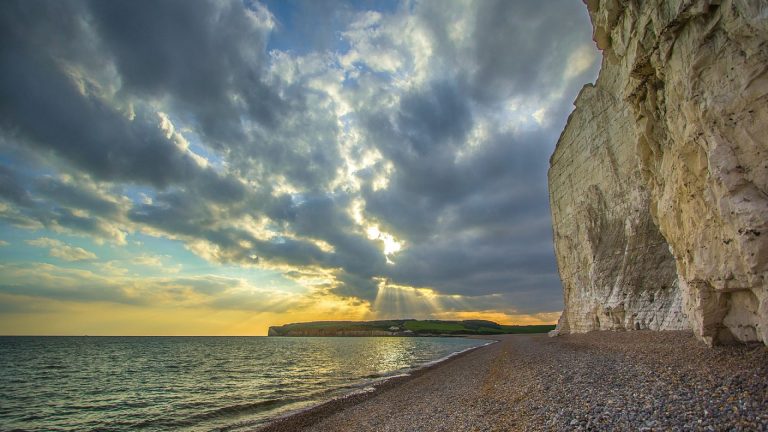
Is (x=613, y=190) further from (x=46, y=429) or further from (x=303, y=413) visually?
(x=46, y=429)

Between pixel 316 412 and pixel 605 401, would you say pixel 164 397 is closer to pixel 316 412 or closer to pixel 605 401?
pixel 316 412

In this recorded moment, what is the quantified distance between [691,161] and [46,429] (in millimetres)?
28543

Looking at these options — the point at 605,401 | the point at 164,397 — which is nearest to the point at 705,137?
the point at 605,401

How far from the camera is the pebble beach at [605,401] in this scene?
23.0 feet

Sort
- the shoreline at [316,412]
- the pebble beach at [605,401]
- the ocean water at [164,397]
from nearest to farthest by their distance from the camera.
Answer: the pebble beach at [605,401] < the shoreline at [316,412] < the ocean water at [164,397]

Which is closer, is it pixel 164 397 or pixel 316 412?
pixel 316 412

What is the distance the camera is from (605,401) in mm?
8984

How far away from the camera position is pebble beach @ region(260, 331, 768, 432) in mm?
7000

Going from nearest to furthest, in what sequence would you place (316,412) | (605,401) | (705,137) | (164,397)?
(605,401) < (705,137) < (316,412) < (164,397)

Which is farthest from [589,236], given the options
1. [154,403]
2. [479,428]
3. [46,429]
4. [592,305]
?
[46,429]

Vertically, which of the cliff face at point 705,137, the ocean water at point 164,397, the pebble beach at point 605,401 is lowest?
the ocean water at point 164,397

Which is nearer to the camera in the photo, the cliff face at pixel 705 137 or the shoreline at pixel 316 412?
the cliff face at pixel 705 137

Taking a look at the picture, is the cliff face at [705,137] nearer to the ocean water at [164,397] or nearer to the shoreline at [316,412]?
the shoreline at [316,412]

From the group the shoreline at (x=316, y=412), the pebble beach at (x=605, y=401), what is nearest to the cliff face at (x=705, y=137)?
the pebble beach at (x=605, y=401)
